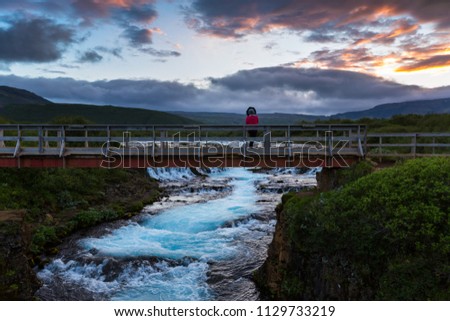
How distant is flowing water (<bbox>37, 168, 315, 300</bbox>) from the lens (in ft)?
45.4

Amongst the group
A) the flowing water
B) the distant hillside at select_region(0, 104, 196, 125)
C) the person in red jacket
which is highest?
the distant hillside at select_region(0, 104, 196, 125)

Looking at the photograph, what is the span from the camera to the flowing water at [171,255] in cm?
1383

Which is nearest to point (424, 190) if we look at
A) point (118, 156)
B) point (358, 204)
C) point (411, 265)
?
point (358, 204)

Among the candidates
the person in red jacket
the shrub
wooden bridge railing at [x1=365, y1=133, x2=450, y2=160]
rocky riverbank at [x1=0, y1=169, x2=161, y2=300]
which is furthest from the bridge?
the shrub

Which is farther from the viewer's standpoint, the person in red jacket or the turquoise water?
the person in red jacket

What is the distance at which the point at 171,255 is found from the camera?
684 inches

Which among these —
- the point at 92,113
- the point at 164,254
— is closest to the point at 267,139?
the point at 164,254

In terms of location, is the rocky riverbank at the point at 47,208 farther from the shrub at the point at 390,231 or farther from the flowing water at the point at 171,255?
the shrub at the point at 390,231

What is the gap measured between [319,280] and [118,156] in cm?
1031

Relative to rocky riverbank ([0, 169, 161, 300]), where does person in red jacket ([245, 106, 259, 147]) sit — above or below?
above

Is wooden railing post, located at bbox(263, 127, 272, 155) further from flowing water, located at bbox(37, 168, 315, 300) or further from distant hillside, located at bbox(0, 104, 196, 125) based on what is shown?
distant hillside, located at bbox(0, 104, 196, 125)
